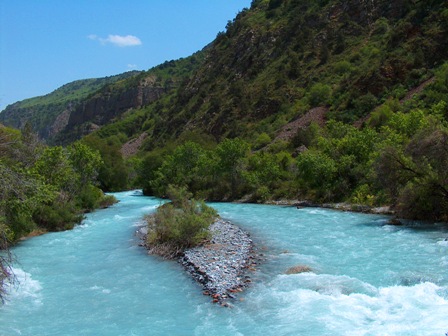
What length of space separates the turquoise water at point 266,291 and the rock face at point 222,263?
0.50 meters

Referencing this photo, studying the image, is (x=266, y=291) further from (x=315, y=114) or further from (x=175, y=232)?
(x=315, y=114)

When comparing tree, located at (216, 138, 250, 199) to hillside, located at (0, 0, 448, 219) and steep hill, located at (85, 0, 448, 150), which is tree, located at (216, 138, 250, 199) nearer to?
hillside, located at (0, 0, 448, 219)

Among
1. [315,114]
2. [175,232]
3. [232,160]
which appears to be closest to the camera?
[175,232]

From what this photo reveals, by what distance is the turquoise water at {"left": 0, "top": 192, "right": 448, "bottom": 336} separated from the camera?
41.9 ft

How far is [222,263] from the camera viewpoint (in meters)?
18.9

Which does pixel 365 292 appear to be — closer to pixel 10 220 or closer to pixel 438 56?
Result: pixel 10 220

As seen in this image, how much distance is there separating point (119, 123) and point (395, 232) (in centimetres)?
13407

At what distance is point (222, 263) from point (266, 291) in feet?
12.2

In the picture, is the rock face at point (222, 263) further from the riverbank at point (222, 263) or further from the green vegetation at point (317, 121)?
the green vegetation at point (317, 121)

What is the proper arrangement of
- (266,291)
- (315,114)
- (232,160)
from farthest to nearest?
(315,114) → (232,160) → (266,291)

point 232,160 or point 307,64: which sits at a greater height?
point 307,64

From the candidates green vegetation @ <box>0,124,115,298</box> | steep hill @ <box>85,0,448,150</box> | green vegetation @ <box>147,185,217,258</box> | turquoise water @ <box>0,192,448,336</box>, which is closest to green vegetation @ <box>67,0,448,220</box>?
steep hill @ <box>85,0,448,150</box>

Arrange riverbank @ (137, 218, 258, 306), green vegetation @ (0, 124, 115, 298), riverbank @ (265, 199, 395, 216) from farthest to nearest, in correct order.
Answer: riverbank @ (265, 199, 395, 216), green vegetation @ (0, 124, 115, 298), riverbank @ (137, 218, 258, 306)

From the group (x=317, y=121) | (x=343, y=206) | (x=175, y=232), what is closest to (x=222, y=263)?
(x=175, y=232)
